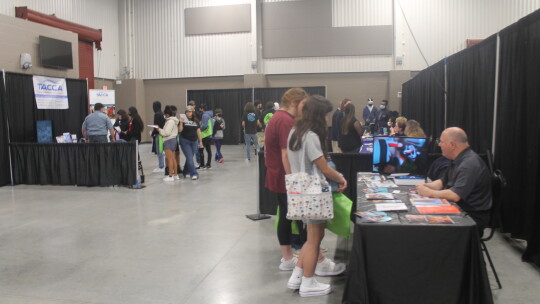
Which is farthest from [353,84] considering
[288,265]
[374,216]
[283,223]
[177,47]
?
[374,216]

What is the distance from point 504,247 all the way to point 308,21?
1288 cm

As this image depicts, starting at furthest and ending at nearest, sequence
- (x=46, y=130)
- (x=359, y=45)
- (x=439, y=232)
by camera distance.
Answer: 1. (x=359, y=45)
2. (x=46, y=130)
3. (x=439, y=232)

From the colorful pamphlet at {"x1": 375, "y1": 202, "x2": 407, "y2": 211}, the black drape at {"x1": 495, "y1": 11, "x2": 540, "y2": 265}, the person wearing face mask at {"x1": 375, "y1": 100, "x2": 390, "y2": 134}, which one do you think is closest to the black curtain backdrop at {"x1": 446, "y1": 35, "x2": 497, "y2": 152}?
the black drape at {"x1": 495, "y1": 11, "x2": 540, "y2": 265}

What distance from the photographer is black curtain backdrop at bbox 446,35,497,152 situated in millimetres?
5152

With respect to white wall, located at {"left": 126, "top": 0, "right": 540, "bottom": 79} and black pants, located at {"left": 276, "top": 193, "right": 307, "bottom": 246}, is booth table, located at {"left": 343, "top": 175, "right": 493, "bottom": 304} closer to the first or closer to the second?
black pants, located at {"left": 276, "top": 193, "right": 307, "bottom": 246}

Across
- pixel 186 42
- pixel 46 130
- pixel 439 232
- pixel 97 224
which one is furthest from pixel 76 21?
pixel 439 232

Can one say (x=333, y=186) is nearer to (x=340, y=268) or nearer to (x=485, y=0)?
(x=340, y=268)

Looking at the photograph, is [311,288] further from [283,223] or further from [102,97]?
[102,97]

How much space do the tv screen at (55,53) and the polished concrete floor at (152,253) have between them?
3710mm

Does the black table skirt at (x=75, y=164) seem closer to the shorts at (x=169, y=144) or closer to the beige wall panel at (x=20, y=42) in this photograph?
the shorts at (x=169, y=144)

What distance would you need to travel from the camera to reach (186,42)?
1694 centimetres

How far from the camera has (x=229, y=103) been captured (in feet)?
56.1

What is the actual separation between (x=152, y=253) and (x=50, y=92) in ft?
21.2

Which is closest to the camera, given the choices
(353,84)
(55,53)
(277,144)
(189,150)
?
(277,144)
